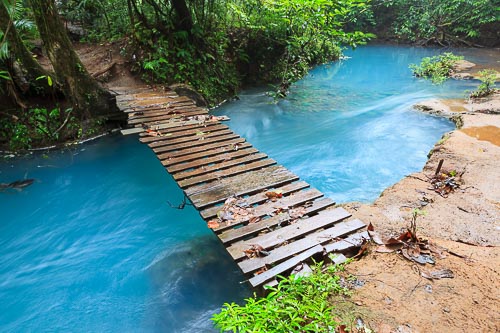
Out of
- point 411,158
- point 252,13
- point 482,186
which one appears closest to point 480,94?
point 411,158

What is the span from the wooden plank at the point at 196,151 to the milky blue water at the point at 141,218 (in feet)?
3.37

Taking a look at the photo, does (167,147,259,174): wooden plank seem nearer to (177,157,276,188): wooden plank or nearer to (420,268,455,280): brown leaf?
(177,157,276,188): wooden plank

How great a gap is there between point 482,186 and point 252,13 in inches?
356

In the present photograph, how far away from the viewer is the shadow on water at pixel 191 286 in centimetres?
338

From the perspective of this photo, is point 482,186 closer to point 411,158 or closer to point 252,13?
point 411,158

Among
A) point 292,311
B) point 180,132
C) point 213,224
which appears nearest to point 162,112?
point 180,132

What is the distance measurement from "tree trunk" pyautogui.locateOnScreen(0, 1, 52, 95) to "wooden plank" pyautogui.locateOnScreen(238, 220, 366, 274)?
6.50m

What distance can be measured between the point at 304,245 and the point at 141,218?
10.1 feet

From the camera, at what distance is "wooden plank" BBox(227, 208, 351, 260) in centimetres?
300

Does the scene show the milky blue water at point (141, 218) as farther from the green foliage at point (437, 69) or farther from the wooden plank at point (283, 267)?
the green foliage at point (437, 69)

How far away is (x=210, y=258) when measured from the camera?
13.5 ft

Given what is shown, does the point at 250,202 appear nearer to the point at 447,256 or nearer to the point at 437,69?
the point at 447,256

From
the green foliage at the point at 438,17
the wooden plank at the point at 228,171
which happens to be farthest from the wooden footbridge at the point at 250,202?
the green foliage at the point at 438,17

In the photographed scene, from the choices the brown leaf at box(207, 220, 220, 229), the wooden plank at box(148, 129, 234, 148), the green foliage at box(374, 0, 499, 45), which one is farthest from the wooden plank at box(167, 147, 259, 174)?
the green foliage at box(374, 0, 499, 45)
